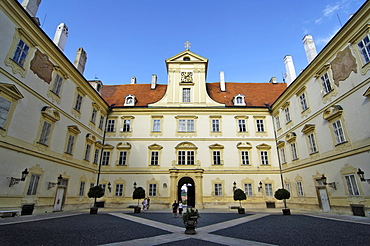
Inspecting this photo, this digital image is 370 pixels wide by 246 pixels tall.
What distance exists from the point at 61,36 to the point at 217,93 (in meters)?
17.4

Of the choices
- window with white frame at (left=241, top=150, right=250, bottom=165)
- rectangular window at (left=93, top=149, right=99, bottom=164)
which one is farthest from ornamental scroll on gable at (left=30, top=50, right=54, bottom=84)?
window with white frame at (left=241, top=150, right=250, bottom=165)

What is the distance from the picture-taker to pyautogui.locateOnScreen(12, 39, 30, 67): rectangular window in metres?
11.3

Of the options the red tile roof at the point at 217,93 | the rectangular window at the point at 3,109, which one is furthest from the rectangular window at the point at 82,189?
the red tile roof at the point at 217,93

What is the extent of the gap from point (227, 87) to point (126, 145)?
15.1 m

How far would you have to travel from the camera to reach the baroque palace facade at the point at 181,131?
11391mm

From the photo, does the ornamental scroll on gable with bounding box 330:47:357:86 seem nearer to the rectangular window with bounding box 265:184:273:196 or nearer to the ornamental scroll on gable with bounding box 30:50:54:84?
the rectangular window with bounding box 265:184:273:196

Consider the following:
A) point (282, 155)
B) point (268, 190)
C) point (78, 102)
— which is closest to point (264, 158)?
point (282, 155)

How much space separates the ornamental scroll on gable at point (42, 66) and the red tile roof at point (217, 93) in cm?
1032

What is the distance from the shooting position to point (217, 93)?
26250mm

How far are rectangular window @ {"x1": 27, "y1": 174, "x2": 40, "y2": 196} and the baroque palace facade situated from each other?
0.06 m

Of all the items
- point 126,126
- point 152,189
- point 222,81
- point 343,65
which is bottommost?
point 152,189

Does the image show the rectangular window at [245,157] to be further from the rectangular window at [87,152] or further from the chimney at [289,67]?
the rectangular window at [87,152]

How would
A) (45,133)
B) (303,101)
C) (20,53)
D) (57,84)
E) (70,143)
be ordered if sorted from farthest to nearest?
(303,101)
(70,143)
(57,84)
(45,133)
(20,53)

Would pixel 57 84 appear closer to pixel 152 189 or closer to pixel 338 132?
pixel 152 189
